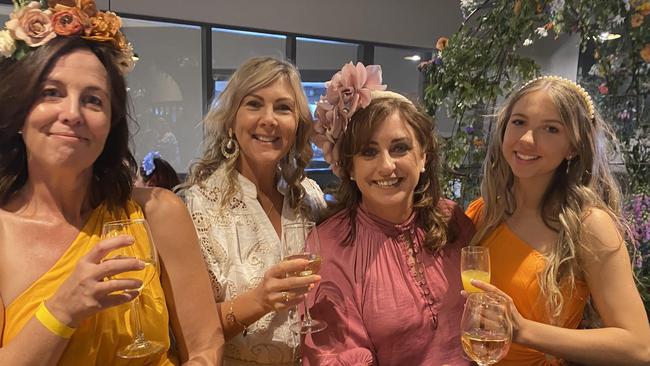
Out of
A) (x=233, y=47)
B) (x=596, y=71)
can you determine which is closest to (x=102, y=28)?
(x=596, y=71)

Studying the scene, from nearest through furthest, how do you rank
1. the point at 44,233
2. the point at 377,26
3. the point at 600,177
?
the point at 44,233
the point at 600,177
the point at 377,26

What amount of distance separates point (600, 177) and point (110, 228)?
5.44ft

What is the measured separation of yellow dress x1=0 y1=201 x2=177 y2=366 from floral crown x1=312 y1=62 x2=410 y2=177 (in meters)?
0.74

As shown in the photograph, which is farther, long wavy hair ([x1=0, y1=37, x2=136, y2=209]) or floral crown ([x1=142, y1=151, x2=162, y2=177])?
floral crown ([x1=142, y1=151, x2=162, y2=177])

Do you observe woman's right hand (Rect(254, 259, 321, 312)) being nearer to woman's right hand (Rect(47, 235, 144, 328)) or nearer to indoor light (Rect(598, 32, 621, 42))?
woman's right hand (Rect(47, 235, 144, 328))

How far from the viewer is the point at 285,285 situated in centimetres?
151

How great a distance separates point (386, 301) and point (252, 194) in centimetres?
68

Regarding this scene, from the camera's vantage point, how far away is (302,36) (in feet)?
19.6

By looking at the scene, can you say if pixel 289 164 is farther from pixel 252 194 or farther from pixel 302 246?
pixel 302 246

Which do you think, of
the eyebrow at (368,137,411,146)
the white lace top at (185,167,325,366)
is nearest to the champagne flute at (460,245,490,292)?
the eyebrow at (368,137,411,146)

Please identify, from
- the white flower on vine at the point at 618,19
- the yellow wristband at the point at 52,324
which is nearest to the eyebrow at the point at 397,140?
the yellow wristband at the point at 52,324

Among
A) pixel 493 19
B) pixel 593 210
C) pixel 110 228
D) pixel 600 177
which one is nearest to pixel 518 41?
pixel 493 19

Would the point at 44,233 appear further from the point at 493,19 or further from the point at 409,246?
the point at 493,19

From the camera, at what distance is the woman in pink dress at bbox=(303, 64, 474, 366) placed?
163 centimetres
